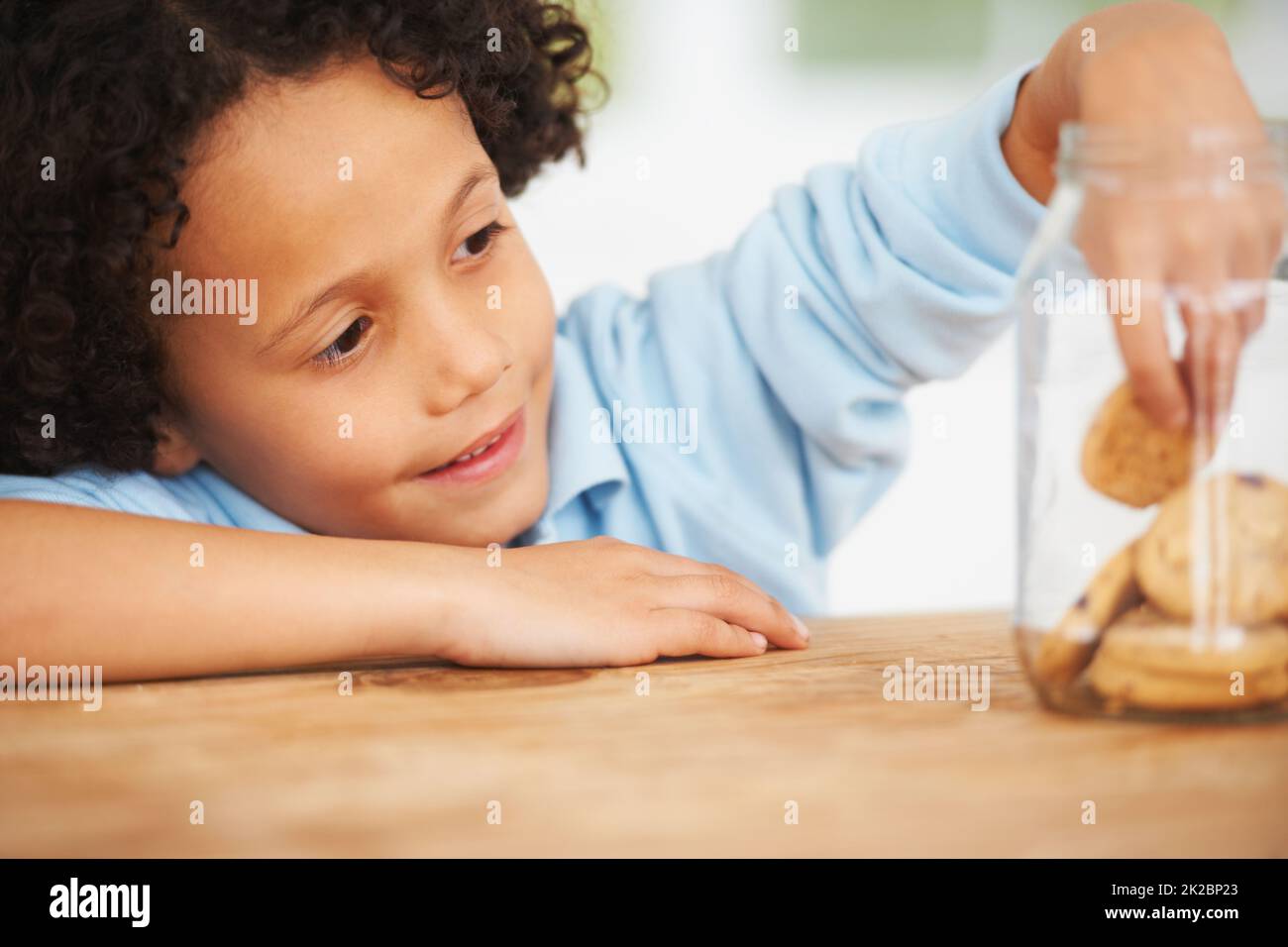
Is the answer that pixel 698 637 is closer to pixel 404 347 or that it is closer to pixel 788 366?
pixel 404 347

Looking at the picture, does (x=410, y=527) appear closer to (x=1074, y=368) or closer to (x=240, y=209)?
(x=240, y=209)

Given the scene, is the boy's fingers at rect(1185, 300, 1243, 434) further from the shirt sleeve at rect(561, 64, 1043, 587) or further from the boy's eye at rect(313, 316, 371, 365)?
the boy's eye at rect(313, 316, 371, 365)

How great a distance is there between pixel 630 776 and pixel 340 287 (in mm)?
464

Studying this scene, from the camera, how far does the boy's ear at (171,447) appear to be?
940mm

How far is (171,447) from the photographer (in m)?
0.95

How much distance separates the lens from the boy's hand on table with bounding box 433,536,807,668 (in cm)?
64

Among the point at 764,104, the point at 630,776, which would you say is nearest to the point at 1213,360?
the point at 630,776

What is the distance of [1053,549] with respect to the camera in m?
0.53

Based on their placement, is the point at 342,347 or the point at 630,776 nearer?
the point at 630,776

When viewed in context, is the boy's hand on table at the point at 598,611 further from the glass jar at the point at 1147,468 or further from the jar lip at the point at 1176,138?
the jar lip at the point at 1176,138

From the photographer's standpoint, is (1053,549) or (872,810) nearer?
(872,810)

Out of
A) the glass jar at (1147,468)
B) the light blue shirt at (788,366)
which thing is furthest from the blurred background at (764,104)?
the glass jar at (1147,468)
